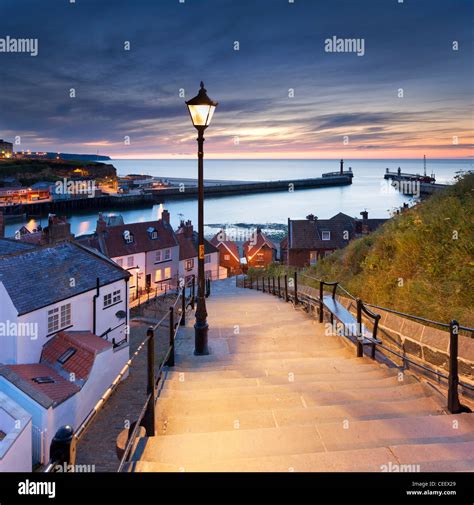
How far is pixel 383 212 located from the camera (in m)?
95.7

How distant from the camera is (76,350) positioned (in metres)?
19.6

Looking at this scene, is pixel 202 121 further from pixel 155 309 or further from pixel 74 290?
pixel 155 309

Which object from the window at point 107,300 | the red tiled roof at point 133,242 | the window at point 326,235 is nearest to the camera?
the window at point 107,300

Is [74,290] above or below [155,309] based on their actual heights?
above

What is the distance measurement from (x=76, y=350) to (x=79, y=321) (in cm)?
302

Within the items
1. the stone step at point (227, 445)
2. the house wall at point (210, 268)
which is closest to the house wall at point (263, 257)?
the house wall at point (210, 268)

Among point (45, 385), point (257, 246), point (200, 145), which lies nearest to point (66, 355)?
point (45, 385)

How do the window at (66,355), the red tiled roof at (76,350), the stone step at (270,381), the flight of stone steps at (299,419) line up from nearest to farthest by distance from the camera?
the flight of stone steps at (299,419) → the stone step at (270,381) → the red tiled roof at (76,350) → the window at (66,355)

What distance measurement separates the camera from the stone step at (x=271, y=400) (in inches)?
201

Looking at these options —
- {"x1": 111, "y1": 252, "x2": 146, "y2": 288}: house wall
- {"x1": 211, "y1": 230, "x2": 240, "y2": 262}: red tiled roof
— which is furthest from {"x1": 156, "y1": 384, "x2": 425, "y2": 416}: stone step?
{"x1": 211, "y1": 230, "x2": 240, "y2": 262}: red tiled roof

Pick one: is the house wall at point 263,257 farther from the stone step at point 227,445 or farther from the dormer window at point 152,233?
the stone step at point 227,445

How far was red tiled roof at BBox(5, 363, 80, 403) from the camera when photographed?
16234mm

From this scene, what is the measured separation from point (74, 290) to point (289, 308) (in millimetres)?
12835
